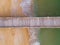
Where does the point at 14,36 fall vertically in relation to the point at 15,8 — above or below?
below

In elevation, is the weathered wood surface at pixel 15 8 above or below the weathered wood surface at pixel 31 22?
above

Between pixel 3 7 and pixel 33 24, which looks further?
pixel 3 7

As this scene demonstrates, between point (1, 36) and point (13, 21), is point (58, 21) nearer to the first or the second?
point (13, 21)

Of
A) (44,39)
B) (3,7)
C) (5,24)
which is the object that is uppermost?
(3,7)

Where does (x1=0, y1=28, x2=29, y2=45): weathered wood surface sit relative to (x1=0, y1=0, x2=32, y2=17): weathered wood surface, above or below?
below

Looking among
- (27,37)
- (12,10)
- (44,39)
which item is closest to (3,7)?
(12,10)
